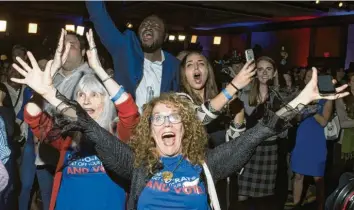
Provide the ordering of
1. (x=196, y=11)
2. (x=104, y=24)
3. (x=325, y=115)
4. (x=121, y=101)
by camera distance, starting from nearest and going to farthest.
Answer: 1. (x=121, y=101)
2. (x=104, y=24)
3. (x=325, y=115)
4. (x=196, y=11)

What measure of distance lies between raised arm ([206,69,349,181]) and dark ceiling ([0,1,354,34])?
12051 millimetres

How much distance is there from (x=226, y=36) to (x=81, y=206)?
17754 millimetres

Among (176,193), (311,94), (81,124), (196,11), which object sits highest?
(196,11)

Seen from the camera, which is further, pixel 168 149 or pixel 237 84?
pixel 237 84

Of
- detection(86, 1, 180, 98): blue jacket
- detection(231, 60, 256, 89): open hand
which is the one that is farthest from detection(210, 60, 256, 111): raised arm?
detection(86, 1, 180, 98): blue jacket

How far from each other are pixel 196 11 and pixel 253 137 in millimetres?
16328

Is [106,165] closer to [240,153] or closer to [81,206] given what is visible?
[81,206]

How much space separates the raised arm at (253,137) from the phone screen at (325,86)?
23mm

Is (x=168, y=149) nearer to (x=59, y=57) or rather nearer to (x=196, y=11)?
(x=59, y=57)

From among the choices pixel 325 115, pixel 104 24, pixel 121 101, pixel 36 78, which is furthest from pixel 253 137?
pixel 325 115

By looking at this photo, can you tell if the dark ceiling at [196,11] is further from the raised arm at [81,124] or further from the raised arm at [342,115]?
the raised arm at [81,124]

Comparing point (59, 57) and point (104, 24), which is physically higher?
point (104, 24)

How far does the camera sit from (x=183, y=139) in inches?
84.7

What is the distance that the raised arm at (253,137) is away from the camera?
6.78 ft
